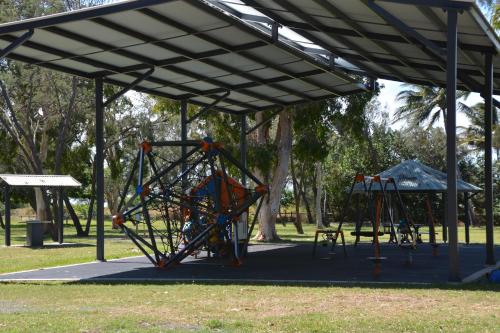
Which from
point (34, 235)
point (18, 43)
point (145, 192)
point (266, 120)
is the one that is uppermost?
point (266, 120)

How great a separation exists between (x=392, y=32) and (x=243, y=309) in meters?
7.54

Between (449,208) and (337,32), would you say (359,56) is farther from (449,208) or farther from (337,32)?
(449,208)

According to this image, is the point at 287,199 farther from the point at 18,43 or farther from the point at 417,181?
the point at 18,43

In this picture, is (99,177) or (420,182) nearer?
(99,177)

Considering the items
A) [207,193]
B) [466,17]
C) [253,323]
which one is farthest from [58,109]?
[253,323]

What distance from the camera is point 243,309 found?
8.95m

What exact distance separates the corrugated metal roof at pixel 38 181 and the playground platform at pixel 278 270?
775cm

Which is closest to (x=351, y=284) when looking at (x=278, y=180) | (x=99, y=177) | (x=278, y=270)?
(x=278, y=270)

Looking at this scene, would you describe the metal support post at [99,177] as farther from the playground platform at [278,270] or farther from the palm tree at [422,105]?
the palm tree at [422,105]

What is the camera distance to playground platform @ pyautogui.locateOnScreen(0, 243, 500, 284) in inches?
491

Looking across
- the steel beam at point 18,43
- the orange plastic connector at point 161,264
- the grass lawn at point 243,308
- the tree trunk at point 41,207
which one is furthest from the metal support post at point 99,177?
the tree trunk at point 41,207

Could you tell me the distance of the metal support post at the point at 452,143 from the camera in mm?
11516

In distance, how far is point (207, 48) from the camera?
1591 centimetres

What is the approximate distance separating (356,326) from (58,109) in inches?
1080
